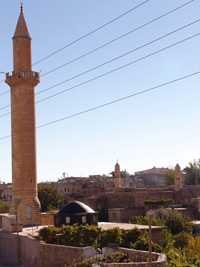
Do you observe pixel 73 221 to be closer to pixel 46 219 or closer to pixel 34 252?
pixel 34 252

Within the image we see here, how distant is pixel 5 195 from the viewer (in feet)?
215

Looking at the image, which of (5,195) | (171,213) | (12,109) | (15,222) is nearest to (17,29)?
(12,109)

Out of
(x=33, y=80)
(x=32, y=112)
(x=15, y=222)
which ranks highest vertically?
(x=33, y=80)

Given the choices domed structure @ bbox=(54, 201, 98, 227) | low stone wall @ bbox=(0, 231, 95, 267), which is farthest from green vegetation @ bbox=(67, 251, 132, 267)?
domed structure @ bbox=(54, 201, 98, 227)

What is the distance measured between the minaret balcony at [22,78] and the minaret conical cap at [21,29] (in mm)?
2893

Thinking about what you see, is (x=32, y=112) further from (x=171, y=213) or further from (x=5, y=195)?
(x=5, y=195)

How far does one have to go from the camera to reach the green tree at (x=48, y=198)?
4369 centimetres

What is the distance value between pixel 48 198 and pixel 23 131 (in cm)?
1342

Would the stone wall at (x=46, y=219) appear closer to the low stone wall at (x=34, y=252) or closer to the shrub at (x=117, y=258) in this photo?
the low stone wall at (x=34, y=252)

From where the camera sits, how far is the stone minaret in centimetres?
3184

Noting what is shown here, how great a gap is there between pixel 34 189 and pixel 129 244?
13329mm

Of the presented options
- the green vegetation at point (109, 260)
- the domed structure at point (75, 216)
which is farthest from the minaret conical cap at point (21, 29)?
the green vegetation at point (109, 260)

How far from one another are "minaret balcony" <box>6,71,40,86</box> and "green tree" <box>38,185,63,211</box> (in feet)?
48.3

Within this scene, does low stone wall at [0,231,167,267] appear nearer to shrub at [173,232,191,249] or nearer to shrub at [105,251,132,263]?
shrub at [105,251,132,263]
